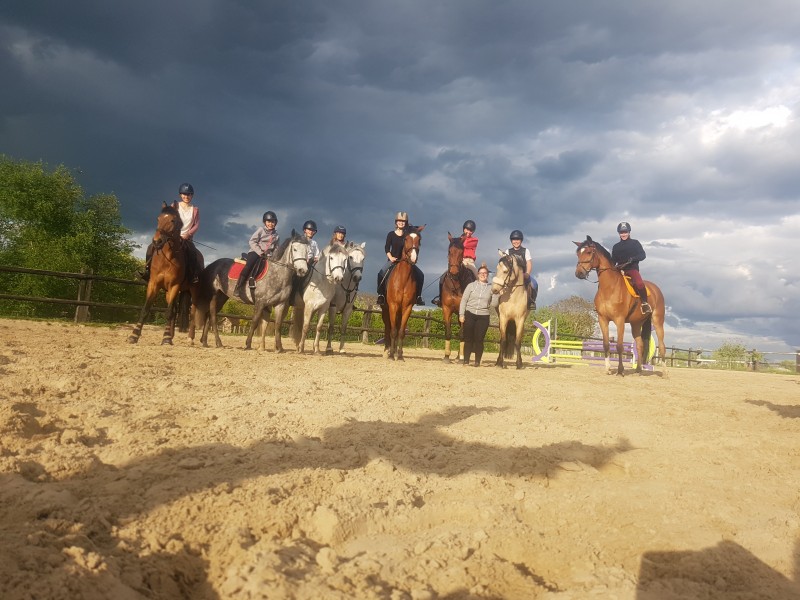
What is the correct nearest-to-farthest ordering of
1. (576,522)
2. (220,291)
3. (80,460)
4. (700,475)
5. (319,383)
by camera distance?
(576,522)
(80,460)
(700,475)
(319,383)
(220,291)

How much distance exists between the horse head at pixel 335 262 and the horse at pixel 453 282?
2318mm

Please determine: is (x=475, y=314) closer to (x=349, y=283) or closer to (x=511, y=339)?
(x=511, y=339)

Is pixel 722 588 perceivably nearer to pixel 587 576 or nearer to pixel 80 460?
pixel 587 576

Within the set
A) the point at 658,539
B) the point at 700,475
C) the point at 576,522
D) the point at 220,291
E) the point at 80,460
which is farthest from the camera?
the point at 220,291

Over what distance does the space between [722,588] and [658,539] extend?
0.41 meters

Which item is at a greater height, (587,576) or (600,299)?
(600,299)

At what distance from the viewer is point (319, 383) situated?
6199mm

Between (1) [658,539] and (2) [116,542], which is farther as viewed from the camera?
(1) [658,539]

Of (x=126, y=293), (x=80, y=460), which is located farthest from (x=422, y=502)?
(x=126, y=293)

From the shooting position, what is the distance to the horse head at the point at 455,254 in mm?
11781

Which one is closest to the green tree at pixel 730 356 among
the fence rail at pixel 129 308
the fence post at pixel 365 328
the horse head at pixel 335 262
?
the fence rail at pixel 129 308

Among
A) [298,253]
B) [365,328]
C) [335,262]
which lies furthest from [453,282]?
[365,328]

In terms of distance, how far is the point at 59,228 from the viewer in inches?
1430

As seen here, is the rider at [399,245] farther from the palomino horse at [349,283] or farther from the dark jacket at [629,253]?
the dark jacket at [629,253]
